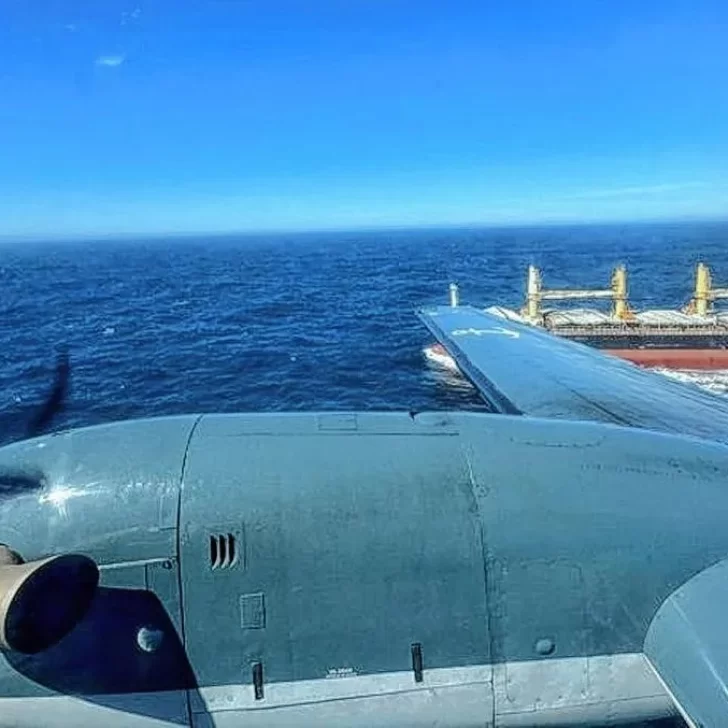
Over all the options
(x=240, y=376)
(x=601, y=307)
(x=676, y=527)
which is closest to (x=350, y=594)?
(x=676, y=527)

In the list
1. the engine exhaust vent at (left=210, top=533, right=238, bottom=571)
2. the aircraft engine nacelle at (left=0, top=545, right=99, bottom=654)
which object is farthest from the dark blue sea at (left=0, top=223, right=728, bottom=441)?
the aircraft engine nacelle at (left=0, top=545, right=99, bottom=654)

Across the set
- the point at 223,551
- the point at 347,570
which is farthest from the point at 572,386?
the point at 223,551

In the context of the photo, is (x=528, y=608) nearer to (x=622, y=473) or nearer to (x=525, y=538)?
(x=525, y=538)

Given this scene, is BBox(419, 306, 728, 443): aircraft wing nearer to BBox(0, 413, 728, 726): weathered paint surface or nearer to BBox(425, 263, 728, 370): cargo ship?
BBox(0, 413, 728, 726): weathered paint surface

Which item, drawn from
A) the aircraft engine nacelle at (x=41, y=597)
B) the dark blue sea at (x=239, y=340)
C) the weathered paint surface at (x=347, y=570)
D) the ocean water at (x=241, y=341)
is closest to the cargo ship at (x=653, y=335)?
the ocean water at (x=241, y=341)

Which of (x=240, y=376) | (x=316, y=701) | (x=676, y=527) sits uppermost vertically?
(x=676, y=527)

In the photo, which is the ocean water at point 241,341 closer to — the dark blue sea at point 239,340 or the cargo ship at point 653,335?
the dark blue sea at point 239,340
